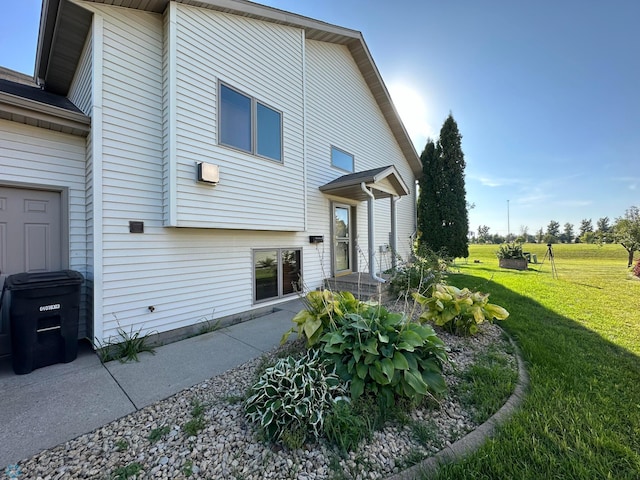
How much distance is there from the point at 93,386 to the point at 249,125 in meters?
4.54

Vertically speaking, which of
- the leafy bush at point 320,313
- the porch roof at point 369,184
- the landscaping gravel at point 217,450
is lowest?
the landscaping gravel at point 217,450

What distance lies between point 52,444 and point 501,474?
10.5 feet

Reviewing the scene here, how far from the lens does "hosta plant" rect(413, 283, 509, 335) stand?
370cm

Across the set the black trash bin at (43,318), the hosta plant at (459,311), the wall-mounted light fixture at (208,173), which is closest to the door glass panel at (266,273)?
the wall-mounted light fixture at (208,173)

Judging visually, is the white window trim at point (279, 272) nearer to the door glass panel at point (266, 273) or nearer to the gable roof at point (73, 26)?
the door glass panel at point (266, 273)

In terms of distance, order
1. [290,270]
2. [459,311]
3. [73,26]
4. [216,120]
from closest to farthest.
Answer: [459,311] < [73,26] < [216,120] < [290,270]

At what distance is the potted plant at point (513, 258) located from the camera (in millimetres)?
12812

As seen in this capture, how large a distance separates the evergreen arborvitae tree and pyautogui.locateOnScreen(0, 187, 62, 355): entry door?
11.6 metres

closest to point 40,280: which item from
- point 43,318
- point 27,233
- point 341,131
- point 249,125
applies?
point 43,318

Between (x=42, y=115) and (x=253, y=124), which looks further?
(x=253, y=124)

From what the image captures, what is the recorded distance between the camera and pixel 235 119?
477 cm

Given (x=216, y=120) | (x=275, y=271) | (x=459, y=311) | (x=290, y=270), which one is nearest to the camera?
(x=459, y=311)

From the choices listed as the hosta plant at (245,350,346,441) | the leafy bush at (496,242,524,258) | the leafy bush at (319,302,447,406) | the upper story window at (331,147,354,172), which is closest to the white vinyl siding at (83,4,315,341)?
the hosta plant at (245,350,346,441)

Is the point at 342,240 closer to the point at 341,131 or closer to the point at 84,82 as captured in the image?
the point at 341,131
